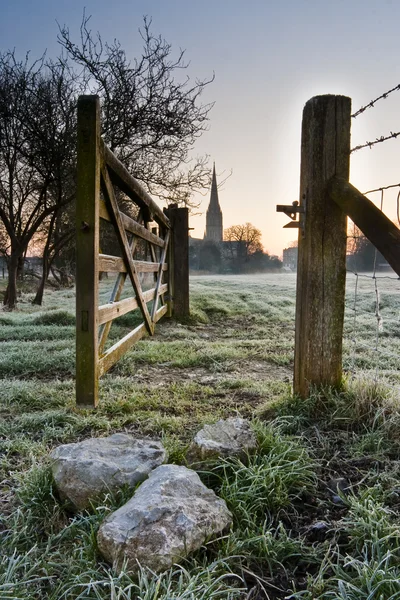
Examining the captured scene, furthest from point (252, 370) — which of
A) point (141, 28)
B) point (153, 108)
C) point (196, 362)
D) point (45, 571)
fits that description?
point (141, 28)

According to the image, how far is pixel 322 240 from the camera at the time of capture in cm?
247

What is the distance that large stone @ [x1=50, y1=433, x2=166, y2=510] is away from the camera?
1.55 metres

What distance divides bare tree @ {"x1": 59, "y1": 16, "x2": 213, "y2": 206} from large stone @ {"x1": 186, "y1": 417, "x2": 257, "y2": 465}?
8.95 metres

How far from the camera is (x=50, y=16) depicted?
30.4 ft

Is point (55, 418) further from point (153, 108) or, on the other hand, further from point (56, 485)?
point (153, 108)

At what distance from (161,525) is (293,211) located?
1917mm

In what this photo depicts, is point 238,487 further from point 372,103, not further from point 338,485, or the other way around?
point 372,103

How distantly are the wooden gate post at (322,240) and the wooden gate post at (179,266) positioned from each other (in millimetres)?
5139

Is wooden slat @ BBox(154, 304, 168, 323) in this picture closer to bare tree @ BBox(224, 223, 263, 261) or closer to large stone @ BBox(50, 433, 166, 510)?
large stone @ BBox(50, 433, 166, 510)

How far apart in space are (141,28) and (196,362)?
30.0 ft

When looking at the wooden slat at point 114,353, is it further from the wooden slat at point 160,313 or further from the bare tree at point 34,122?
the bare tree at point 34,122

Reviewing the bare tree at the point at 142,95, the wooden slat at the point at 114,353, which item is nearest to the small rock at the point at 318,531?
the wooden slat at the point at 114,353

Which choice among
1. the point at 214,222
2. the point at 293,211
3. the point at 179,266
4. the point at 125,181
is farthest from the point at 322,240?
the point at 214,222

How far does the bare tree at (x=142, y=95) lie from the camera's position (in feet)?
31.0
